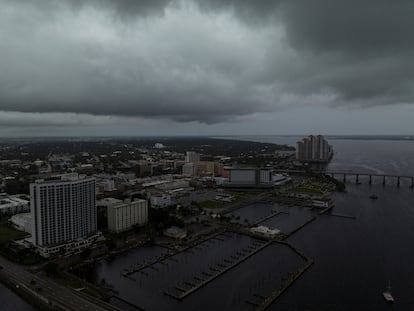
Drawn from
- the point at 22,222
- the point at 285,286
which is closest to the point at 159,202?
the point at 22,222

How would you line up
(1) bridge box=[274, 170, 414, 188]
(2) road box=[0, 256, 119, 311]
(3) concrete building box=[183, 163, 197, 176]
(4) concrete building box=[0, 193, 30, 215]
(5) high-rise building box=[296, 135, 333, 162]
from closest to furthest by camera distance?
(2) road box=[0, 256, 119, 311] < (4) concrete building box=[0, 193, 30, 215] < (1) bridge box=[274, 170, 414, 188] < (3) concrete building box=[183, 163, 197, 176] < (5) high-rise building box=[296, 135, 333, 162]

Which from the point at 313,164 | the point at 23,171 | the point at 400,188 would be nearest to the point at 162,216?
the point at 400,188

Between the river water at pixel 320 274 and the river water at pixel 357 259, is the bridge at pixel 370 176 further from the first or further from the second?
the river water at pixel 320 274

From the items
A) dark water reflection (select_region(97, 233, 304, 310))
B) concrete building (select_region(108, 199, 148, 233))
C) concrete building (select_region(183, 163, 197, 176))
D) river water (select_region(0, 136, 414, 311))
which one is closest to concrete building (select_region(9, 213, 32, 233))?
concrete building (select_region(108, 199, 148, 233))

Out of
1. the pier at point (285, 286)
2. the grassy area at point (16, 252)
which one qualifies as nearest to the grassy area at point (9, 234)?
the grassy area at point (16, 252)

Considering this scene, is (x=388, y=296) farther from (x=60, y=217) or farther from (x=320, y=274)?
(x=60, y=217)

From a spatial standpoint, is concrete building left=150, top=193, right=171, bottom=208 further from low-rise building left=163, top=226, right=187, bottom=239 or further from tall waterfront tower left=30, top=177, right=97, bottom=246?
tall waterfront tower left=30, top=177, right=97, bottom=246
